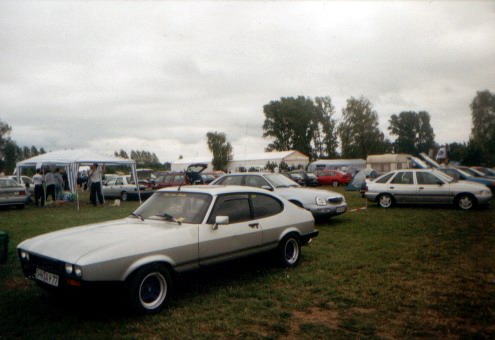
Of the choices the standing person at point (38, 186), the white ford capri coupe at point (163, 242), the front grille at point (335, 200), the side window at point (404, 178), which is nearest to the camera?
the white ford capri coupe at point (163, 242)

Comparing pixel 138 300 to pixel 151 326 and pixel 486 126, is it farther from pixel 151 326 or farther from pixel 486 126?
pixel 486 126

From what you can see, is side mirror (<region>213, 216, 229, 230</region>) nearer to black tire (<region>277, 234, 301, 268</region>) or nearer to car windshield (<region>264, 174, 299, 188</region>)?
black tire (<region>277, 234, 301, 268</region>)

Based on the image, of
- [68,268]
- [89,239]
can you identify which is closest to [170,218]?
[89,239]

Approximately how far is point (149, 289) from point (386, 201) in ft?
38.1

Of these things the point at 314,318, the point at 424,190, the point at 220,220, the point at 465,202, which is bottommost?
the point at 314,318

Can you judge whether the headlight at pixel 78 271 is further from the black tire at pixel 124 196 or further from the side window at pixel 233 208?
the black tire at pixel 124 196

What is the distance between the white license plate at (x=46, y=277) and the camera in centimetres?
405

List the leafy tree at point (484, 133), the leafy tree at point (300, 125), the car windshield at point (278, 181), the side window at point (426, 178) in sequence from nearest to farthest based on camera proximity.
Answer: the car windshield at point (278, 181) → the side window at point (426, 178) → the leafy tree at point (484, 133) → the leafy tree at point (300, 125)

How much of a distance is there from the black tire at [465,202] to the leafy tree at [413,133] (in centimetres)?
7973

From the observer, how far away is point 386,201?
14.2 meters

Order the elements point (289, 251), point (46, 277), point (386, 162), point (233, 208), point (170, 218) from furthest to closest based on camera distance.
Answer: point (386, 162) → point (289, 251) → point (233, 208) → point (170, 218) → point (46, 277)

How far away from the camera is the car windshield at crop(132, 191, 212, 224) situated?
16.4ft

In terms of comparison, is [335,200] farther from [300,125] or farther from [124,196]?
[300,125]

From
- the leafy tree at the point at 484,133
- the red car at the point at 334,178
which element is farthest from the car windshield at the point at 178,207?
the red car at the point at 334,178
